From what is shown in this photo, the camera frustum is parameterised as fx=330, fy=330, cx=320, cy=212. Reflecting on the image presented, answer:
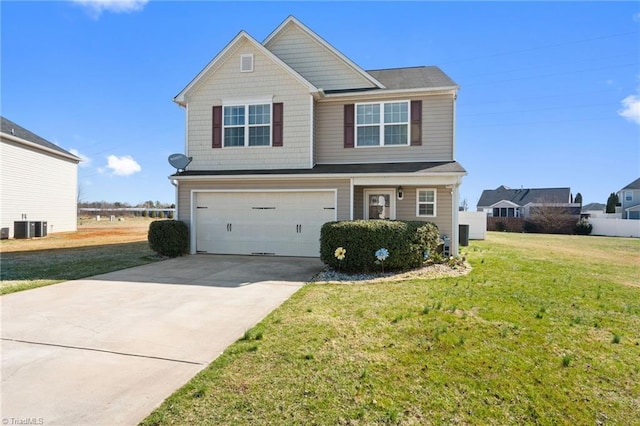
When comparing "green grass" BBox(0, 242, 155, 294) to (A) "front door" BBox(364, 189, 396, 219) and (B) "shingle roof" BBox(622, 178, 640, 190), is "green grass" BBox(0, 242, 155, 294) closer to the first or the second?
(A) "front door" BBox(364, 189, 396, 219)

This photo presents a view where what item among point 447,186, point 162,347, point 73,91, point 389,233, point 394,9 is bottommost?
point 162,347

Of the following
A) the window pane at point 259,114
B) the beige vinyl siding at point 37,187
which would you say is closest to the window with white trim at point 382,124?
the window pane at point 259,114

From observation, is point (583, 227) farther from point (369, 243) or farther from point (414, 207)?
point (369, 243)

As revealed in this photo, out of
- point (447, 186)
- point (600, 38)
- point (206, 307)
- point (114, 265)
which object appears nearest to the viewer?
point (206, 307)

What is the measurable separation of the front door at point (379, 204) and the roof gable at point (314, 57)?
4.14 metres

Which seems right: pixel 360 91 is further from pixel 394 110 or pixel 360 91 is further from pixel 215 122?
pixel 215 122

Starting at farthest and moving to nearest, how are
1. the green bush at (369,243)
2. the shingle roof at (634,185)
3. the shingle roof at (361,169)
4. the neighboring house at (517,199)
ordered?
1. the neighboring house at (517,199)
2. the shingle roof at (634,185)
3. the shingle roof at (361,169)
4. the green bush at (369,243)

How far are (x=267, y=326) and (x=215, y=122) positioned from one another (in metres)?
9.79

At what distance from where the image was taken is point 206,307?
19.0ft

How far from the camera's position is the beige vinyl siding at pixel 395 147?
11758mm

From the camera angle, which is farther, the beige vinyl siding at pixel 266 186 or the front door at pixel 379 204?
the front door at pixel 379 204

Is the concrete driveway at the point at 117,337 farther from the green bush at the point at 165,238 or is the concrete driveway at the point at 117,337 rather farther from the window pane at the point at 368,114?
the window pane at the point at 368,114

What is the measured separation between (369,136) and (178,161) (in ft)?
23.6

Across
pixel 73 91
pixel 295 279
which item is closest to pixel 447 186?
pixel 295 279
